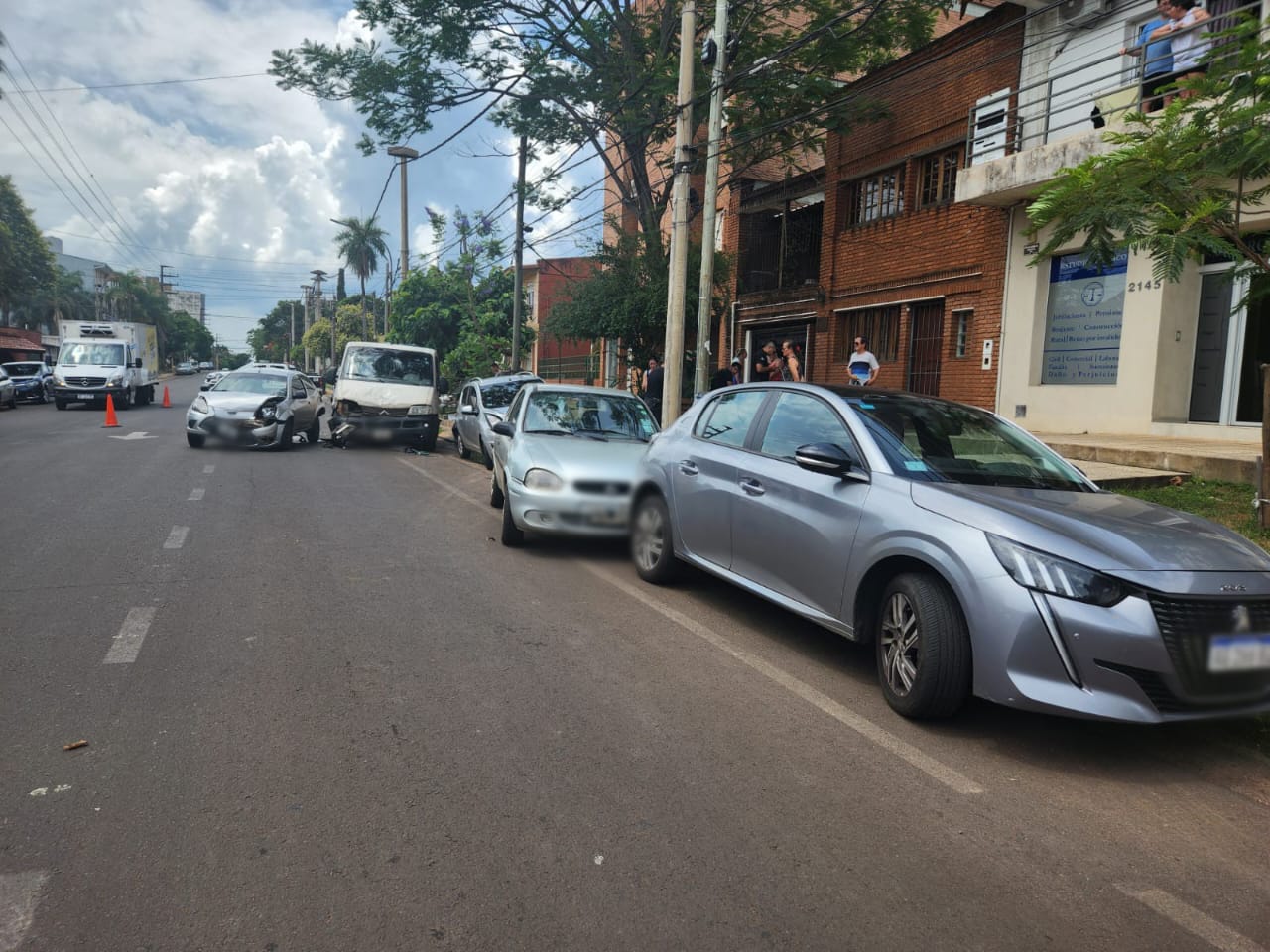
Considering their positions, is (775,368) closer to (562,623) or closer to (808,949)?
(562,623)

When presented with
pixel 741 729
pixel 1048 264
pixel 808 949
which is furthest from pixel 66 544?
pixel 1048 264

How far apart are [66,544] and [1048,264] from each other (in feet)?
46.2

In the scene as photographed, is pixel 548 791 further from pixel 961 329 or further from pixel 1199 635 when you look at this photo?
pixel 961 329

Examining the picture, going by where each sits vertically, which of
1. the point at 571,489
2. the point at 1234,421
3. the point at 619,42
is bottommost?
the point at 571,489

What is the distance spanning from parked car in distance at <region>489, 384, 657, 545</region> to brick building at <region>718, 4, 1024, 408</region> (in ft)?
29.2

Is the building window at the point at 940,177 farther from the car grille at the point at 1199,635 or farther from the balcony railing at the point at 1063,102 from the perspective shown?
the car grille at the point at 1199,635

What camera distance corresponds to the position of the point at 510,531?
8234 mm

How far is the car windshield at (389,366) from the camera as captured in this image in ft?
57.3

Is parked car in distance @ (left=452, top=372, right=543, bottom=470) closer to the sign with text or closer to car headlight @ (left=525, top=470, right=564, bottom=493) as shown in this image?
car headlight @ (left=525, top=470, right=564, bottom=493)

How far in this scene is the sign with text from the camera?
1370cm

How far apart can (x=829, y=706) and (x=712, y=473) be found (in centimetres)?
204

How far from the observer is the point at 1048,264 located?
1481 cm

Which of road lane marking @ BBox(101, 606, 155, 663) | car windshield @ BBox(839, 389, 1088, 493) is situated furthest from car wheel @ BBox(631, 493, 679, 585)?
road lane marking @ BBox(101, 606, 155, 663)

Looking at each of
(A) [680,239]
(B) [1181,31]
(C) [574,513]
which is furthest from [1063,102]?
(C) [574,513]
